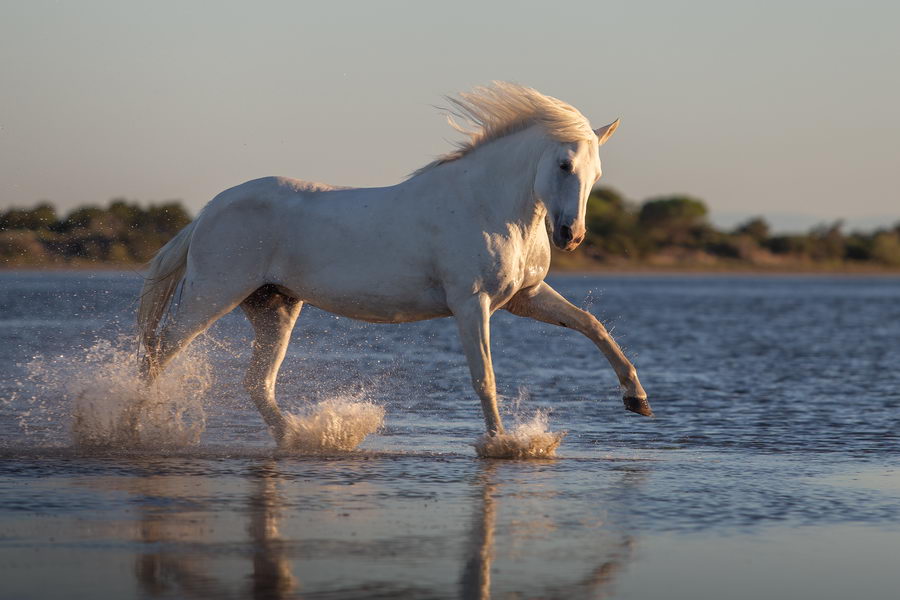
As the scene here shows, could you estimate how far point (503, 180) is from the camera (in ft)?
26.5

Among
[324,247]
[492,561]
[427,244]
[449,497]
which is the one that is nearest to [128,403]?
[324,247]

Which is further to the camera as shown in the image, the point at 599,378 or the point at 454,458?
the point at 599,378

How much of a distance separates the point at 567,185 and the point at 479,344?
1109 millimetres

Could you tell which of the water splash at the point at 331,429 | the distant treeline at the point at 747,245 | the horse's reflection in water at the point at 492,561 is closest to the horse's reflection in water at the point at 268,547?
the horse's reflection in water at the point at 492,561

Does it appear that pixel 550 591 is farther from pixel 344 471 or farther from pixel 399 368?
pixel 399 368

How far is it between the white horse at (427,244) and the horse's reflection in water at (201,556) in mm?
2033

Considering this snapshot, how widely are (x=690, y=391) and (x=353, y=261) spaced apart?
18.9ft

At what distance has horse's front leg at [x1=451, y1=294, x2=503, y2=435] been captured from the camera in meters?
7.85

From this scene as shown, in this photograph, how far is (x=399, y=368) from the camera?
1545 cm

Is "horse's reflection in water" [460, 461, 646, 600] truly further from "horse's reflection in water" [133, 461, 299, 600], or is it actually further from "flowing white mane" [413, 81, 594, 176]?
"flowing white mane" [413, 81, 594, 176]

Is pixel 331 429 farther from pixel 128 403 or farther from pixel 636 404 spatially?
pixel 636 404

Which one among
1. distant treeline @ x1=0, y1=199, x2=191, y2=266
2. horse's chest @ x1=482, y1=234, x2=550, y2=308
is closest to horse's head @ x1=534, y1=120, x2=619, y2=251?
horse's chest @ x1=482, y1=234, x2=550, y2=308

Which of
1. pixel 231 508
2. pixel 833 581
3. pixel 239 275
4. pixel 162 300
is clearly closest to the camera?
pixel 833 581

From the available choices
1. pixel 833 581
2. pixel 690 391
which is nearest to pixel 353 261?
pixel 833 581
